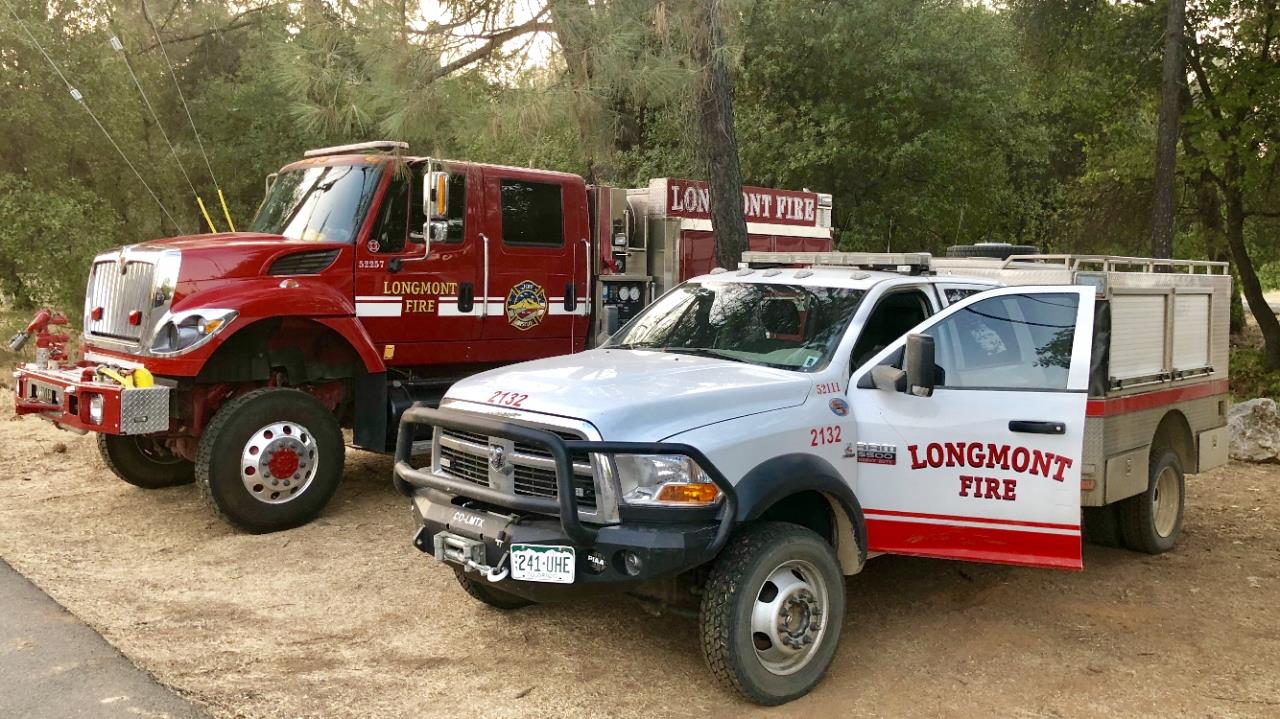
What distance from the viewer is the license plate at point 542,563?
4.40m

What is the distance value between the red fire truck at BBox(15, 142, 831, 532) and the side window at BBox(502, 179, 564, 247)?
0.01 meters

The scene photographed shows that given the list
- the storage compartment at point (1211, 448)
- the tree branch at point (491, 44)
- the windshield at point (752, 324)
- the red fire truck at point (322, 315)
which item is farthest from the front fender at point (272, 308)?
the storage compartment at point (1211, 448)

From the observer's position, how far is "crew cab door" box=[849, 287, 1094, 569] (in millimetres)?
5066

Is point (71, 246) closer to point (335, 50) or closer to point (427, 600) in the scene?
point (335, 50)

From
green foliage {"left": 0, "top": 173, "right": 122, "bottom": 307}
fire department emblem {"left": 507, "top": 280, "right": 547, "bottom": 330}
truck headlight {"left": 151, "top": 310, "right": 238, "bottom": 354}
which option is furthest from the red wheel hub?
green foliage {"left": 0, "top": 173, "right": 122, "bottom": 307}

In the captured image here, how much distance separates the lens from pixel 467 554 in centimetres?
466

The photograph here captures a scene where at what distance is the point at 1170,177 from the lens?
14.0 metres

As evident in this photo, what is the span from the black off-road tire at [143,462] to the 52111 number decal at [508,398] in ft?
15.1

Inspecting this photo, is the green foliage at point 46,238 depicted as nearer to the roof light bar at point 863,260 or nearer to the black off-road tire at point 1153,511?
the roof light bar at point 863,260

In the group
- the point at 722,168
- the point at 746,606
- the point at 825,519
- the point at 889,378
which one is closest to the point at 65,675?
the point at 746,606

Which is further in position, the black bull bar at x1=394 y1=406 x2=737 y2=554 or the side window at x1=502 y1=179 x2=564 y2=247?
the side window at x1=502 y1=179 x2=564 y2=247

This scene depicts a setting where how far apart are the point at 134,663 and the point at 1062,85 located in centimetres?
1902

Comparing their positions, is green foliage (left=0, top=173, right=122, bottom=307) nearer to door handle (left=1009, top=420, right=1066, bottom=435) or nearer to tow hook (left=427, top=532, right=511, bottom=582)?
tow hook (left=427, top=532, right=511, bottom=582)

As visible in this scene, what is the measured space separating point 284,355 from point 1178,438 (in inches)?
245
